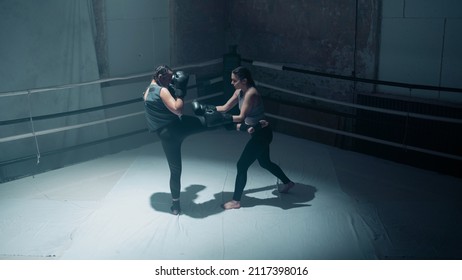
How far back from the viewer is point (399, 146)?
19.7 ft

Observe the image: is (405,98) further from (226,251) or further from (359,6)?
(226,251)

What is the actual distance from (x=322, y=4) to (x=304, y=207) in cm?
283

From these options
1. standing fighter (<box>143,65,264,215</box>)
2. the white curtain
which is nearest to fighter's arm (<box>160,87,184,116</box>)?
standing fighter (<box>143,65,264,215</box>)

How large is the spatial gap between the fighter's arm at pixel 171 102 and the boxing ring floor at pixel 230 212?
995mm

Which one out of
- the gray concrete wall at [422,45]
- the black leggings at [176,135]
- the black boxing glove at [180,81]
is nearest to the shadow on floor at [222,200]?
the black leggings at [176,135]

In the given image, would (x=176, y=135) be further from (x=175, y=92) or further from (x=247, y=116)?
(x=247, y=116)

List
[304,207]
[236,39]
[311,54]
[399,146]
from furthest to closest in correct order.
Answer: [236,39], [311,54], [399,146], [304,207]

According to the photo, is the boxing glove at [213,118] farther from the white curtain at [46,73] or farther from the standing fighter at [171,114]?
the white curtain at [46,73]

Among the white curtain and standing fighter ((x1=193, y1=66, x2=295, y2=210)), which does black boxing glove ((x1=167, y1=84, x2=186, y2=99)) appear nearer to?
standing fighter ((x1=193, y1=66, x2=295, y2=210))

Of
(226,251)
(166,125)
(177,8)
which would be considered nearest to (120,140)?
(177,8)

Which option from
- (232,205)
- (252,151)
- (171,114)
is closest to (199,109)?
(171,114)

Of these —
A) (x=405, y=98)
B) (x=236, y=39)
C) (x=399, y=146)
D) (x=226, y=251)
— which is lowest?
(x=226, y=251)

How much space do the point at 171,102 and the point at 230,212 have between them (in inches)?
45.7

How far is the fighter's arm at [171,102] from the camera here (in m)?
4.62
